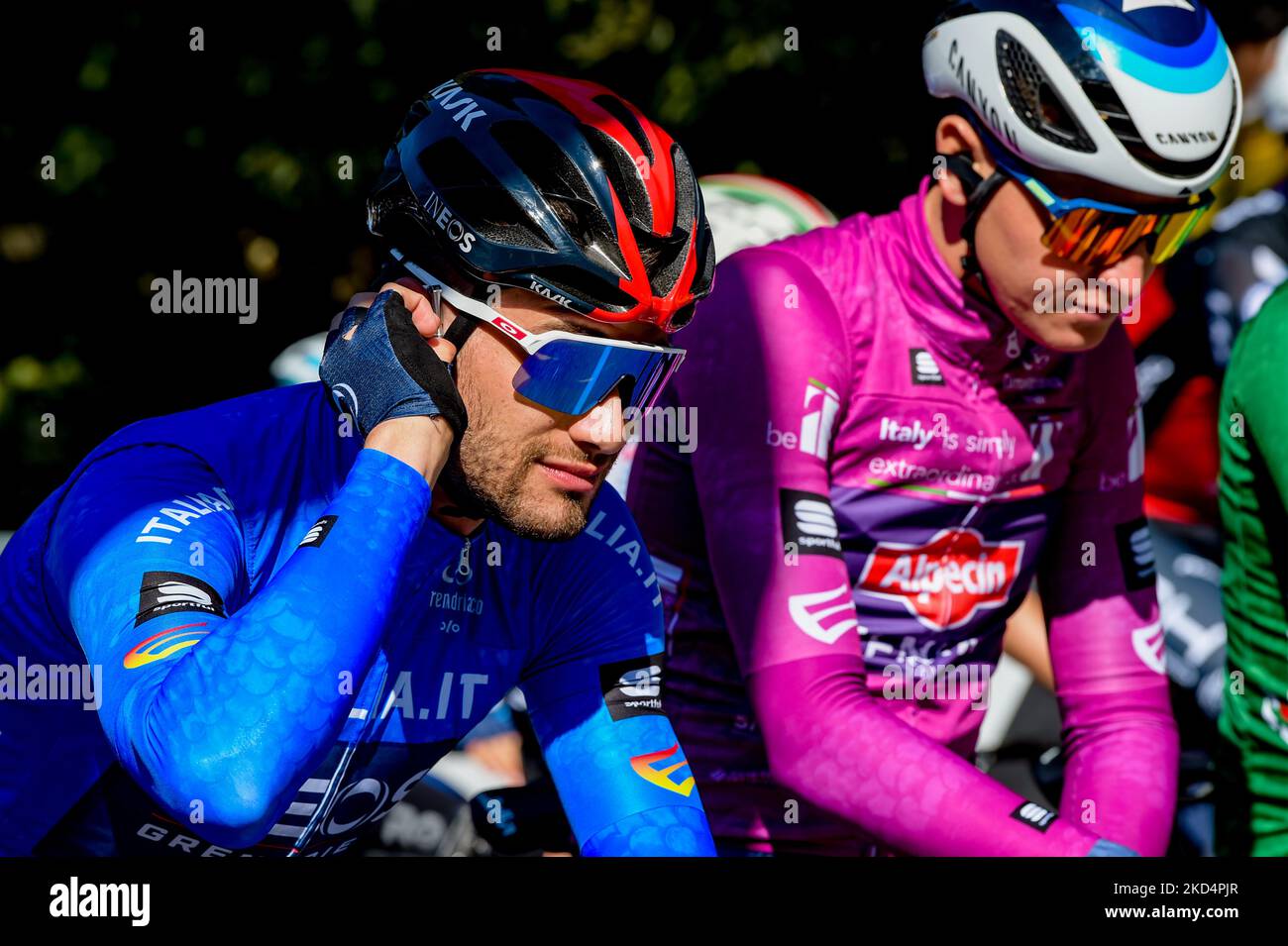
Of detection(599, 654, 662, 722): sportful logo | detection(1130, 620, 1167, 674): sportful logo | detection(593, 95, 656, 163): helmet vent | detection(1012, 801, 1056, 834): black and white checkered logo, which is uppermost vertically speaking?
detection(593, 95, 656, 163): helmet vent

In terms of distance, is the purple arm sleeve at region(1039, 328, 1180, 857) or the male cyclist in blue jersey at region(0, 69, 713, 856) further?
the purple arm sleeve at region(1039, 328, 1180, 857)

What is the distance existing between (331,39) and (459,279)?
286 cm

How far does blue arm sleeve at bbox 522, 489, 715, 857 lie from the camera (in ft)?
8.67

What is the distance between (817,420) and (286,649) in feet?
3.99

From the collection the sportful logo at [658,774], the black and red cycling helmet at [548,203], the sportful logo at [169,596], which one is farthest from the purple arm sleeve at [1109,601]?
the sportful logo at [169,596]

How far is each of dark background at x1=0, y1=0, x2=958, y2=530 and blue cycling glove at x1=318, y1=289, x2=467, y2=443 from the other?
110 inches

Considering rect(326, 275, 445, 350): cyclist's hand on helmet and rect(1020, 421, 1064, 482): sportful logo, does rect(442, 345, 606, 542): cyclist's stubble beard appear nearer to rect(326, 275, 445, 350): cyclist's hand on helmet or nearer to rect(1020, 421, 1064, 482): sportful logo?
rect(326, 275, 445, 350): cyclist's hand on helmet

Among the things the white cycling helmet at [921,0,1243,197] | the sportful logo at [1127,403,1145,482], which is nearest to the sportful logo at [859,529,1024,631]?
the sportful logo at [1127,403,1145,482]

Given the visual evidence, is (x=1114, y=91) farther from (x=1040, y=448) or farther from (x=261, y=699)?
(x=261, y=699)

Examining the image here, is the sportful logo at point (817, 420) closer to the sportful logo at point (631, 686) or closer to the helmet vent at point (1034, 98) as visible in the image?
the sportful logo at point (631, 686)

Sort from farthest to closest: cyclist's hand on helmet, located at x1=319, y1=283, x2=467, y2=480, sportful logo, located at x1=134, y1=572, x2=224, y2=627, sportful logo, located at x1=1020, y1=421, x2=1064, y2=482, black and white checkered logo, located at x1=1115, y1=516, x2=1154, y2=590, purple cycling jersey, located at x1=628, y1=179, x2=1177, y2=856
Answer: black and white checkered logo, located at x1=1115, y1=516, x2=1154, y2=590
sportful logo, located at x1=1020, y1=421, x2=1064, y2=482
purple cycling jersey, located at x1=628, y1=179, x2=1177, y2=856
cyclist's hand on helmet, located at x1=319, y1=283, x2=467, y2=480
sportful logo, located at x1=134, y1=572, x2=224, y2=627

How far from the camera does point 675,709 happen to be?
3.31m

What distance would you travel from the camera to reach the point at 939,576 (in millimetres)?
3168
